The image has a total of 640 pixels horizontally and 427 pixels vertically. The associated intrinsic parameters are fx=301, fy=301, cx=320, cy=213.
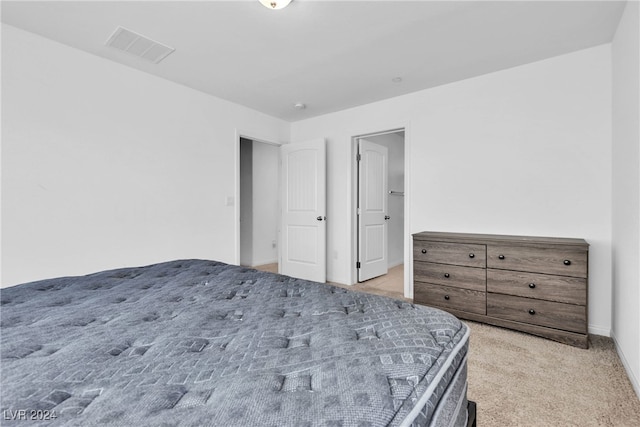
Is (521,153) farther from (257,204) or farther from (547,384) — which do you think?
(257,204)

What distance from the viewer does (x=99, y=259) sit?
2662 millimetres

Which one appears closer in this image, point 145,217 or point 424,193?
point 145,217

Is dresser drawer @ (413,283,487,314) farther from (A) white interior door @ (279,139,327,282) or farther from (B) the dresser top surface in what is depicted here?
(A) white interior door @ (279,139,327,282)

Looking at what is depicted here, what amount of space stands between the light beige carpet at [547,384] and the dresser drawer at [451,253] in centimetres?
65

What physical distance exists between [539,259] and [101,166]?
12.6 feet

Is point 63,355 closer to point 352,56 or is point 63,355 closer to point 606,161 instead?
point 352,56

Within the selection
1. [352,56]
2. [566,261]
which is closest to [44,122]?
[352,56]

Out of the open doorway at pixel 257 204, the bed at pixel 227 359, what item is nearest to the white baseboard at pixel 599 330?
the bed at pixel 227 359

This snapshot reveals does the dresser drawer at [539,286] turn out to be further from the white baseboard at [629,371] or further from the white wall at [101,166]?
the white wall at [101,166]

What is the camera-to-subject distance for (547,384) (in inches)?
72.3

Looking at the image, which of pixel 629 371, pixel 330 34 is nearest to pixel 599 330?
pixel 629 371

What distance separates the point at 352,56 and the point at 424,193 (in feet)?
5.42

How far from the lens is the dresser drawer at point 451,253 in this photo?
8.84 ft

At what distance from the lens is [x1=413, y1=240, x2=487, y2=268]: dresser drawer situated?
8.84 feet
